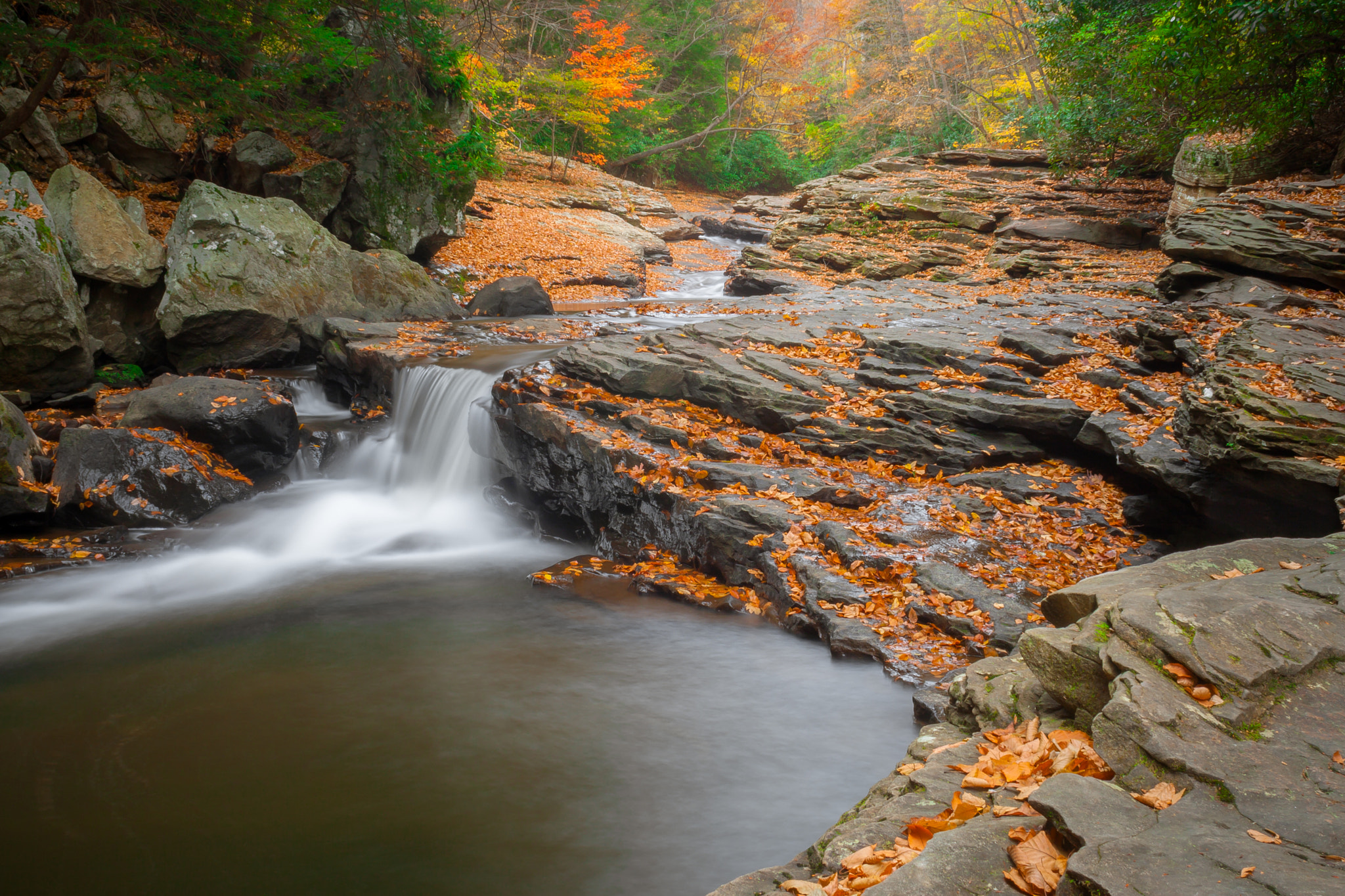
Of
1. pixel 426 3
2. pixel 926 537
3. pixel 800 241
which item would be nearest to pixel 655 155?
pixel 800 241

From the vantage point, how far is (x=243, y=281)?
11.3 m

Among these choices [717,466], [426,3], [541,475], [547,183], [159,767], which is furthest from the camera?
[547,183]

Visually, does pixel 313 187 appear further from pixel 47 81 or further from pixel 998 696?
pixel 998 696

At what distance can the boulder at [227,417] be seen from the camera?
870 cm

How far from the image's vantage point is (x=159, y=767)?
4309 millimetres

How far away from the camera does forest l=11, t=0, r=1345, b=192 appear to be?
1027 centimetres

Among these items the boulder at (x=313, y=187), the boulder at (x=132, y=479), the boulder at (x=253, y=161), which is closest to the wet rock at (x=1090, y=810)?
the boulder at (x=132, y=479)

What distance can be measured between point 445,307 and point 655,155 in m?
25.4

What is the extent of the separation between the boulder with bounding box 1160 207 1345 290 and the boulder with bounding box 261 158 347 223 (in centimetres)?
1431

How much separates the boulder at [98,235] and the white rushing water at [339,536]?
4.36m

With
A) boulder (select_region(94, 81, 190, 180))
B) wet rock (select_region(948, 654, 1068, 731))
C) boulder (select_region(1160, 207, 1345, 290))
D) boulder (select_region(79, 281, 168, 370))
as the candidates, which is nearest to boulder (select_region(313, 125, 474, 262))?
boulder (select_region(94, 81, 190, 180))

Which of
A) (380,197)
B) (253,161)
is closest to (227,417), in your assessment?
(253,161)

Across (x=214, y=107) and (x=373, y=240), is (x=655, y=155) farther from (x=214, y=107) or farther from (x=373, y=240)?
(x=214, y=107)

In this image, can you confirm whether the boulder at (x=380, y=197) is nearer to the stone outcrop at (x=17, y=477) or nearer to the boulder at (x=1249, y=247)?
the stone outcrop at (x=17, y=477)
